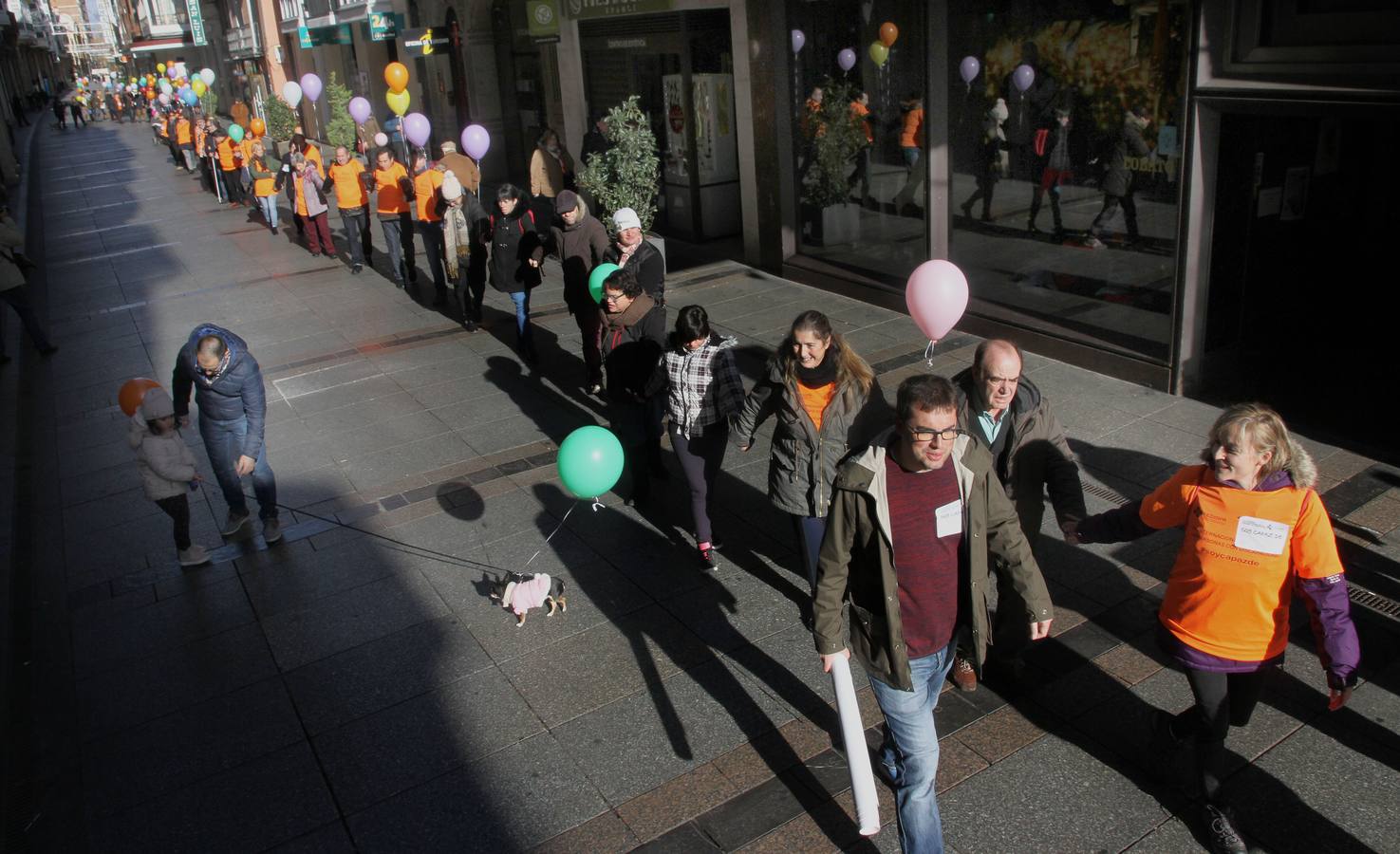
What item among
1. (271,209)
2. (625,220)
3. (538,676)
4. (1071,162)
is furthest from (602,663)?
(271,209)

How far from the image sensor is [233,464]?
6945 mm

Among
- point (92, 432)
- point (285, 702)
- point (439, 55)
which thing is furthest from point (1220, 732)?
point (439, 55)

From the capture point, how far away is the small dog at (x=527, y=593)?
18.7 ft

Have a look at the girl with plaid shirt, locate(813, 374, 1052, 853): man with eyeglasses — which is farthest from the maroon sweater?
the girl with plaid shirt

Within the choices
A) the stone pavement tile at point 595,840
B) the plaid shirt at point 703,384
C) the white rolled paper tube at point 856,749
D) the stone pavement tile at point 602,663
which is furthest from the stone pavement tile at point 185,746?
the white rolled paper tube at point 856,749

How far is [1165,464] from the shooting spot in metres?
7.12

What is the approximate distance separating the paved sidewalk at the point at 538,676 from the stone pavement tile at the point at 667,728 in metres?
0.02

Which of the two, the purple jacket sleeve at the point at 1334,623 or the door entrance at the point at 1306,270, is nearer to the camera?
the purple jacket sleeve at the point at 1334,623

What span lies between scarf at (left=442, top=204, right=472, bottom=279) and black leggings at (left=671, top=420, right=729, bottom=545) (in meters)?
6.11

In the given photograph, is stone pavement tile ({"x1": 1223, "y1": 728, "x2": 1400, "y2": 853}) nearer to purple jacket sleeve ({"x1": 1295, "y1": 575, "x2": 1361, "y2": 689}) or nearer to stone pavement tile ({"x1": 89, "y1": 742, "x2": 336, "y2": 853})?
purple jacket sleeve ({"x1": 1295, "y1": 575, "x2": 1361, "y2": 689})

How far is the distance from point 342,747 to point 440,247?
27.9ft

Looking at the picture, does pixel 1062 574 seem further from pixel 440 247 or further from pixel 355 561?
pixel 440 247

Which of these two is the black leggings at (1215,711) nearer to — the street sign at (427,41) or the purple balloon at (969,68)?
the purple balloon at (969,68)

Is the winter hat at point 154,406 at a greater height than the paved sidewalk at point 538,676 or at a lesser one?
greater
